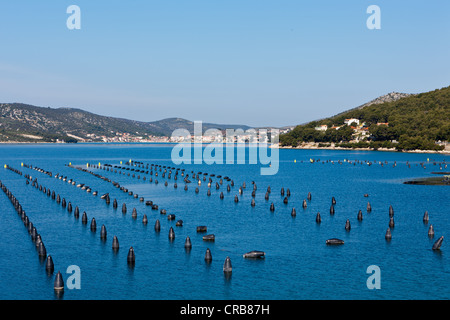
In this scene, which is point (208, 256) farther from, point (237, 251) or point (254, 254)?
point (237, 251)

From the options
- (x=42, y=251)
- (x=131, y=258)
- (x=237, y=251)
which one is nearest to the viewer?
(x=131, y=258)

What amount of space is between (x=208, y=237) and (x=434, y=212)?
1602 inches

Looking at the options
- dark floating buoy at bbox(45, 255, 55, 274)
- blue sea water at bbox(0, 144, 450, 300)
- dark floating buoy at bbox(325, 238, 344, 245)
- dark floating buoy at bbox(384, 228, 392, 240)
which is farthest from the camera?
dark floating buoy at bbox(384, 228, 392, 240)

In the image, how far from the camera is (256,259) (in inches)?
2014

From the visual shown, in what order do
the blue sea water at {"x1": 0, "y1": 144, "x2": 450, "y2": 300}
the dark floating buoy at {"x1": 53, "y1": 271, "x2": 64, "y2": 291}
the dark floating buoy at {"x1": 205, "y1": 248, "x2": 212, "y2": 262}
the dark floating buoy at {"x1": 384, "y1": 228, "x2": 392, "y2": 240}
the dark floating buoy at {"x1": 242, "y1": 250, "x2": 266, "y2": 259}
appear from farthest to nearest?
the dark floating buoy at {"x1": 384, "y1": 228, "x2": 392, "y2": 240}, the dark floating buoy at {"x1": 242, "y1": 250, "x2": 266, "y2": 259}, the dark floating buoy at {"x1": 205, "y1": 248, "x2": 212, "y2": 262}, the blue sea water at {"x1": 0, "y1": 144, "x2": 450, "y2": 300}, the dark floating buoy at {"x1": 53, "y1": 271, "x2": 64, "y2": 291}

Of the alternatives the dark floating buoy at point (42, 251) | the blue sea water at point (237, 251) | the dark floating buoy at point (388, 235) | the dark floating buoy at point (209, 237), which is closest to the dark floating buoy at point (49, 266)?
the blue sea water at point (237, 251)

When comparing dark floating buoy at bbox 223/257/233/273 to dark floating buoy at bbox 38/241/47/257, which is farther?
dark floating buoy at bbox 38/241/47/257

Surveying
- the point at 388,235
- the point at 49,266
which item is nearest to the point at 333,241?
the point at 388,235

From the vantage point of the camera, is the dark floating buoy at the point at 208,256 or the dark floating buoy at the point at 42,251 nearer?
the dark floating buoy at the point at 208,256

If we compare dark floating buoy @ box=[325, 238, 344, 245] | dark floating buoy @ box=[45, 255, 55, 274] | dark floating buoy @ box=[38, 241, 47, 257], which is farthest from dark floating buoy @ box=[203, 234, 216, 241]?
dark floating buoy @ box=[45, 255, 55, 274]

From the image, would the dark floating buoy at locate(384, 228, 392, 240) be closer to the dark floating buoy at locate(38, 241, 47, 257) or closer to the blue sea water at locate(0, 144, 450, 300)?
the blue sea water at locate(0, 144, 450, 300)

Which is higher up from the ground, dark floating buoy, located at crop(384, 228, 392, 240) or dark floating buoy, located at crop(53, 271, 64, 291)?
dark floating buoy, located at crop(384, 228, 392, 240)

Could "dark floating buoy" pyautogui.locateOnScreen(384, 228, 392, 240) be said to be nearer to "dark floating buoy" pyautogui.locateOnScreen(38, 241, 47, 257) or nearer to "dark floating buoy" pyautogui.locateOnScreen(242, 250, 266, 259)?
"dark floating buoy" pyautogui.locateOnScreen(242, 250, 266, 259)

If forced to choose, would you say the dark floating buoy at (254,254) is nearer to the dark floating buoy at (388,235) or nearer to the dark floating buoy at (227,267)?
the dark floating buoy at (227,267)
